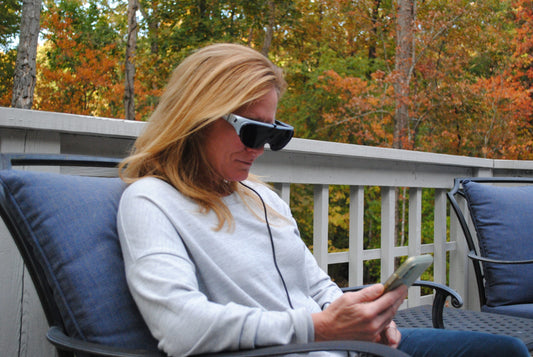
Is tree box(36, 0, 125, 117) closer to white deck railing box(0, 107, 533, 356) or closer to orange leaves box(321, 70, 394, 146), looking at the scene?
orange leaves box(321, 70, 394, 146)

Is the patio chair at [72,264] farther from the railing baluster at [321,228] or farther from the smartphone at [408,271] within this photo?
the railing baluster at [321,228]

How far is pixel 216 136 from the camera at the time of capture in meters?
1.39

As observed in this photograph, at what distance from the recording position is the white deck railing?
1.48 meters

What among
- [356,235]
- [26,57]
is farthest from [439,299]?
[26,57]

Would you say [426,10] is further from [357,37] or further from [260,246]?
[260,246]

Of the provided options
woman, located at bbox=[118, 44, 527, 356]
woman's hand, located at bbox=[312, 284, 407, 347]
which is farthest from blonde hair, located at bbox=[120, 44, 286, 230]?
woman's hand, located at bbox=[312, 284, 407, 347]

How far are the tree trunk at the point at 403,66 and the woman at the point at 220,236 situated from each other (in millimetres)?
9844

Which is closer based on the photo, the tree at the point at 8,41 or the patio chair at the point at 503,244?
the patio chair at the point at 503,244

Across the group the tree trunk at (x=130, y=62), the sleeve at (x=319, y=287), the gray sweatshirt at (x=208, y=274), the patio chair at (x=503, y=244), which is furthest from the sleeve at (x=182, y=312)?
the tree trunk at (x=130, y=62)

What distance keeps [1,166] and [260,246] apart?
0.67 m

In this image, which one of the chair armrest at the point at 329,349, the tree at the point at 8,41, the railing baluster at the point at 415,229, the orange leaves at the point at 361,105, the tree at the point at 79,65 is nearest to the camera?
the chair armrest at the point at 329,349

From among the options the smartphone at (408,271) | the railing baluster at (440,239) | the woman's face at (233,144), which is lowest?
the railing baluster at (440,239)

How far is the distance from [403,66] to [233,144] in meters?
10.4

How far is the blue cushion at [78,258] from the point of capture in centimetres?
113
